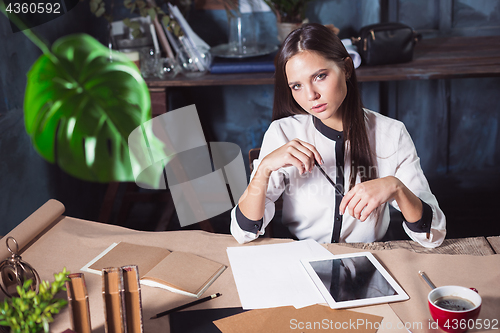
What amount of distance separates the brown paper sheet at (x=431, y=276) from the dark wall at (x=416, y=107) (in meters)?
1.51

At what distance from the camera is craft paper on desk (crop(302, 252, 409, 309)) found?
956mm

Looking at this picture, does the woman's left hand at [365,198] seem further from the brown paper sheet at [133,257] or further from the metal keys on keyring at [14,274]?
the metal keys on keyring at [14,274]

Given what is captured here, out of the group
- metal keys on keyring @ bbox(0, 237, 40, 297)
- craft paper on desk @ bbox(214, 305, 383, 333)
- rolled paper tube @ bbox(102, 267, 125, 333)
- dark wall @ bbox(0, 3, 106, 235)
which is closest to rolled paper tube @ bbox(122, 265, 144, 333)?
rolled paper tube @ bbox(102, 267, 125, 333)

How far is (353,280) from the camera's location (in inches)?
39.9

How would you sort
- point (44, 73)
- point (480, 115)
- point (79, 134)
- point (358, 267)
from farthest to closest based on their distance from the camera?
point (480, 115)
point (79, 134)
point (44, 73)
point (358, 267)

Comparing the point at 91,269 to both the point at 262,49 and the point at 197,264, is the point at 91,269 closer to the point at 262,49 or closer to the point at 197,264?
the point at 197,264

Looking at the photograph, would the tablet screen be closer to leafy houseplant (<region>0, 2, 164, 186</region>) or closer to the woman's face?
the woman's face

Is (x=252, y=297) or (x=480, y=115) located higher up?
(x=252, y=297)

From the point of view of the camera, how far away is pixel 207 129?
2.79m

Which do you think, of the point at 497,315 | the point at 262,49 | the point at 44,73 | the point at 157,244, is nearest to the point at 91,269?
the point at 157,244

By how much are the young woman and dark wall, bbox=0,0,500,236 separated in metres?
1.22

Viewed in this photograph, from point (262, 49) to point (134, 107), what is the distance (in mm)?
706

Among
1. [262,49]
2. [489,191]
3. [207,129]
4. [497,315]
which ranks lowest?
[489,191]

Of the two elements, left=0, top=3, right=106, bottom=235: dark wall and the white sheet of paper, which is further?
left=0, top=3, right=106, bottom=235: dark wall
